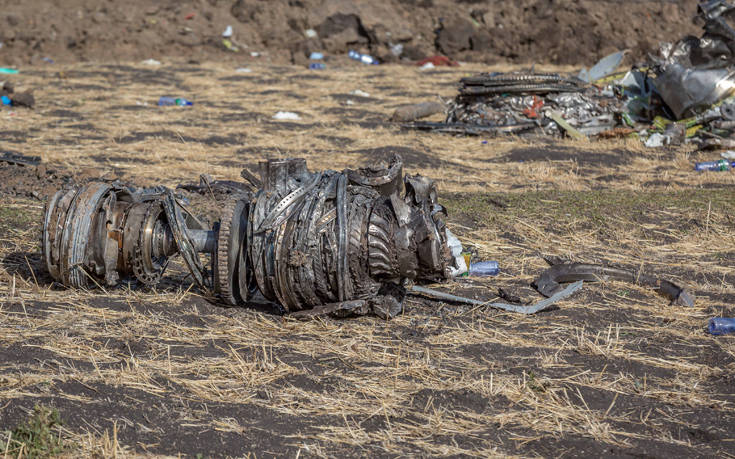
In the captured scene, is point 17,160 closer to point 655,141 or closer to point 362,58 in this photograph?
point 655,141

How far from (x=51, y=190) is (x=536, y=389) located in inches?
174

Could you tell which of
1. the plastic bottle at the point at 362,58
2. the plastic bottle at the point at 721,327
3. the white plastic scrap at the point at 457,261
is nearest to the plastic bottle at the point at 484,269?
the white plastic scrap at the point at 457,261

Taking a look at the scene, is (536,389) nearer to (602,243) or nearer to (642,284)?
(642,284)

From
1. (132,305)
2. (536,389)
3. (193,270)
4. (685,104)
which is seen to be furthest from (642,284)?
(685,104)

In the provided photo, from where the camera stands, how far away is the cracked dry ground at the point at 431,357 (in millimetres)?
2701

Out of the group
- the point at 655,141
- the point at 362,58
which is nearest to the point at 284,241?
the point at 655,141

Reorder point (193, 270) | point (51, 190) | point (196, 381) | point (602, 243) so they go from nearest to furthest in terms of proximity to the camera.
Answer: point (196, 381), point (193, 270), point (602, 243), point (51, 190)

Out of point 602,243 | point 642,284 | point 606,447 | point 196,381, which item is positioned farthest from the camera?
point 602,243

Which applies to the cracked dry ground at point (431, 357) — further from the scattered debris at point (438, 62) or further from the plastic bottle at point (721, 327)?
the scattered debris at point (438, 62)

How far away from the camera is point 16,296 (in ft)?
12.6

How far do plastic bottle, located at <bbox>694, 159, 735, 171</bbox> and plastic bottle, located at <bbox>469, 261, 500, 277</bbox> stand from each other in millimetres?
4248

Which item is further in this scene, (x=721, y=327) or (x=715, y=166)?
(x=715, y=166)

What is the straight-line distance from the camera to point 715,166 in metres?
7.76

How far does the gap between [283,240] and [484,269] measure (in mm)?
1523
